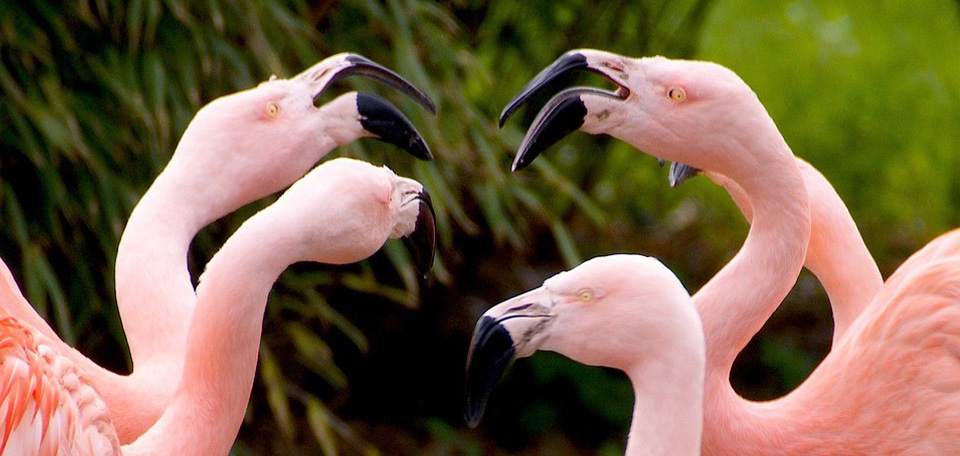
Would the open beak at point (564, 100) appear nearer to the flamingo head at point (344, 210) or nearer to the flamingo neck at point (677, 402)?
the flamingo head at point (344, 210)

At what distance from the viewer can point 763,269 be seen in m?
2.66

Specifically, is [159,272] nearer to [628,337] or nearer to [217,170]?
[217,170]

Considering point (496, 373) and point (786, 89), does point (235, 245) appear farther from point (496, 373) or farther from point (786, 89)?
point (786, 89)

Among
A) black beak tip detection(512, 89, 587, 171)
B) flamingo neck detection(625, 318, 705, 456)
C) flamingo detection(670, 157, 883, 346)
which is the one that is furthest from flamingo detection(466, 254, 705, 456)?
flamingo detection(670, 157, 883, 346)

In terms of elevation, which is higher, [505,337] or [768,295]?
[505,337]

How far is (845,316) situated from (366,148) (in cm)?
185

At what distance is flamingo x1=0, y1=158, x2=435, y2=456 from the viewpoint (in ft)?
7.29

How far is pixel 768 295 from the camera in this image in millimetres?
2668

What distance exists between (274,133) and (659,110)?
820mm

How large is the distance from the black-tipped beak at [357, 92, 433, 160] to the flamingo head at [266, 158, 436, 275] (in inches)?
12.9

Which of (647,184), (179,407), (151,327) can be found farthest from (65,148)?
(647,184)

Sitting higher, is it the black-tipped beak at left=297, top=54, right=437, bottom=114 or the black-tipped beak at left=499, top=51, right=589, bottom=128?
the black-tipped beak at left=499, top=51, right=589, bottom=128

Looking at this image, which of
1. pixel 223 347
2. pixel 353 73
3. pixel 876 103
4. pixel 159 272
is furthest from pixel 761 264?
pixel 876 103

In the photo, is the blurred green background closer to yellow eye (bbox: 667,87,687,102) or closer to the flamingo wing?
the flamingo wing
